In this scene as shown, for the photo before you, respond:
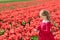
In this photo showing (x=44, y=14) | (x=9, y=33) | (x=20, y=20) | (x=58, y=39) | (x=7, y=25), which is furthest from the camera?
(x=20, y=20)

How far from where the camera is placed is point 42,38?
23.0 ft

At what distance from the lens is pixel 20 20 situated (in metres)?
10.2

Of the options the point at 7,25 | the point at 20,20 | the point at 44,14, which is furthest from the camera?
the point at 20,20

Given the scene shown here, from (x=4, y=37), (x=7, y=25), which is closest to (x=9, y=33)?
(x=4, y=37)

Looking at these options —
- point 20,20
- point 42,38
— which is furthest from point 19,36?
point 20,20

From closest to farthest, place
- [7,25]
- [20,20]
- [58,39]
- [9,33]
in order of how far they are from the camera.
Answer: [58,39]
[9,33]
[7,25]
[20,20]

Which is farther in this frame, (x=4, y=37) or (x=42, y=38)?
(x=4, y=37)

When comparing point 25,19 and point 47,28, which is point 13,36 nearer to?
point 47,28

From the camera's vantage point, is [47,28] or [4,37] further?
[4,37]

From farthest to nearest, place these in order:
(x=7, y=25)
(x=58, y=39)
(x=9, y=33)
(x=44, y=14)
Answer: (x=7, y=25) < (x=9, y=33) < (x=58, y=39) < (x=44, y=14)

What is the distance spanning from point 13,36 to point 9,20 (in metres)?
2.50

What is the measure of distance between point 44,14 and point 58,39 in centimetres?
118

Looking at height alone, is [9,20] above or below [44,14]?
below

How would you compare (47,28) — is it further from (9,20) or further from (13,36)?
(9,20)
